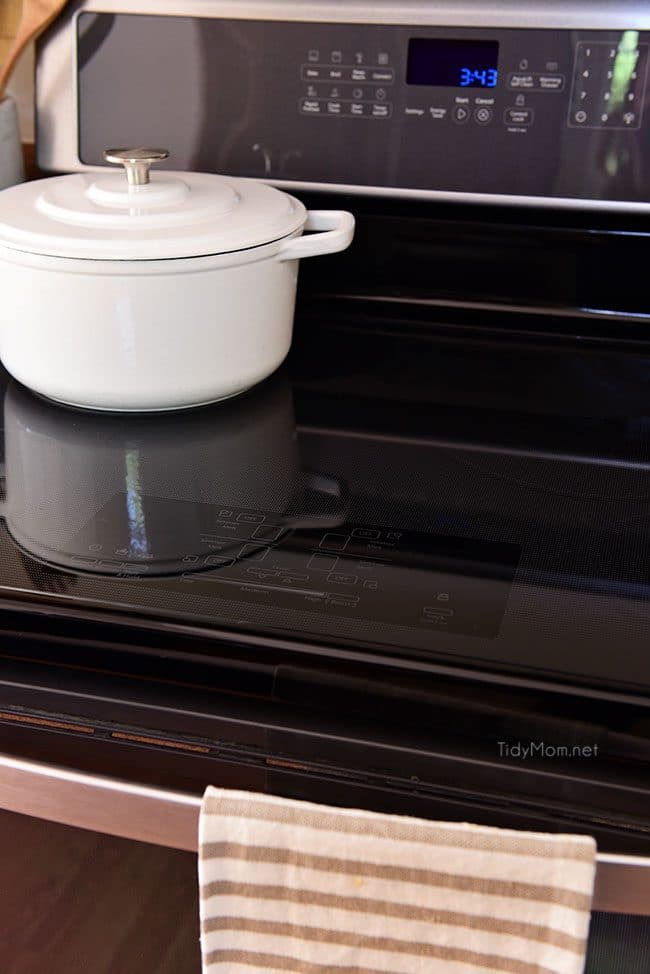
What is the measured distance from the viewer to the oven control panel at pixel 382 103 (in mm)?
887

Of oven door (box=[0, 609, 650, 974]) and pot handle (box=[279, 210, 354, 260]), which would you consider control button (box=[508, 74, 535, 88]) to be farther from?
oven door (box=[0, 609, 650, 974])

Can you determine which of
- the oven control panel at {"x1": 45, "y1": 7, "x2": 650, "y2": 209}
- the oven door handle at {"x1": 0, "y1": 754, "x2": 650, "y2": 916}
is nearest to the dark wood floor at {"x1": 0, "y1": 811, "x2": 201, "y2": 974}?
the oven door handle at {"x1": 0, "y1": 754, "x2": 650, "y2": 916}

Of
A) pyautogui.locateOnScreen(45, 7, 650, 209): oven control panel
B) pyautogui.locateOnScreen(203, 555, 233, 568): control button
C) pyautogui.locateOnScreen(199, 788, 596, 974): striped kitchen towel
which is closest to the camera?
pyautogui.locateOnScreen(199, 788, 596, 974): striped kitchen towel

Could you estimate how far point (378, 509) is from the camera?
69 centimetres

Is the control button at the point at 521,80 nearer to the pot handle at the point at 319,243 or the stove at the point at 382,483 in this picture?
the stove at the point at 382,483

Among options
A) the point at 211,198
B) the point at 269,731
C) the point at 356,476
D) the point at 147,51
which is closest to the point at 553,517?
the point at 356,476

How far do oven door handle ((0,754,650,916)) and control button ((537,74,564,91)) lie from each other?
648 millimetres

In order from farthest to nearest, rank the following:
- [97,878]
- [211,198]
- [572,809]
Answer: [211,198] → [97,878] → [572,809]

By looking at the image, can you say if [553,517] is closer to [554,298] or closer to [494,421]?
[494,421]

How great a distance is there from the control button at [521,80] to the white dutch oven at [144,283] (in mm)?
201

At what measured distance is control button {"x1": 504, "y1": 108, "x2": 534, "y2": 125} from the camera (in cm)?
90

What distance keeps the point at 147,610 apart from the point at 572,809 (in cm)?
25

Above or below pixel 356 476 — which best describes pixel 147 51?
above

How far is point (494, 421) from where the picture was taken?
849 millimetres
